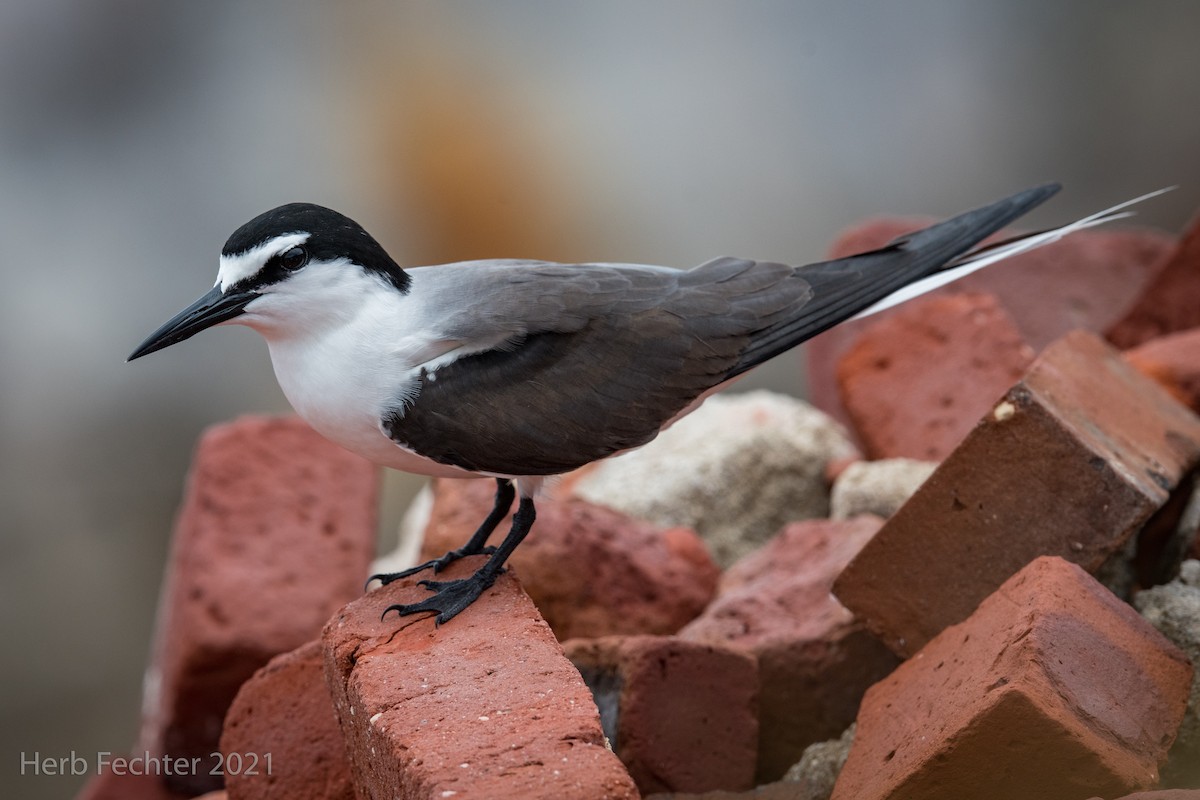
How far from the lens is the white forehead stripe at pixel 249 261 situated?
3752mm

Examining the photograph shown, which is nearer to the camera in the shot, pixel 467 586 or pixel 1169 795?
pixel 1169 795

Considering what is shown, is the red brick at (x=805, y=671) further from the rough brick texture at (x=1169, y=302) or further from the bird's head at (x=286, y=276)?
the rough brick texture at (x=1169, y=302)

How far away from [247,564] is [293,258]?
190 centimetres

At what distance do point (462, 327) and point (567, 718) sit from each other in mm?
1368

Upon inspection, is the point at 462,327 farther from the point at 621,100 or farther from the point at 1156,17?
the point at 1156,17

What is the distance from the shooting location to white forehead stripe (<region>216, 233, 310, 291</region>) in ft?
12.3

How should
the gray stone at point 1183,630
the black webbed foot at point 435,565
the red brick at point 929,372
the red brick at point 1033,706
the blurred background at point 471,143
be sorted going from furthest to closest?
1. the blurred background at point 471,143
2. the red brick at point 929,372
3. the black webbed foot at point 435,565
4. the gray stone at point 1183,630
5. the red brick at point 1033,706

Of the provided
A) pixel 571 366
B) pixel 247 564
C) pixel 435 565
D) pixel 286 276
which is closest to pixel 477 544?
pixel 435 565

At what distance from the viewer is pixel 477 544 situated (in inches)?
167

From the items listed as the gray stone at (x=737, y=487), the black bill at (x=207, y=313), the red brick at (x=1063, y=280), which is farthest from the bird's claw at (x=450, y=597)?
the red brick at (x=1063, y=280)

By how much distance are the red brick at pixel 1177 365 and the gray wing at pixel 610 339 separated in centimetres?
102

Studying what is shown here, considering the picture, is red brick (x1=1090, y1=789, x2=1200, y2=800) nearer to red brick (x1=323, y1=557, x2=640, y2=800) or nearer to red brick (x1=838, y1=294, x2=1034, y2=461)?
red brick (x1=323, y1=557, x2=640, y2=800)

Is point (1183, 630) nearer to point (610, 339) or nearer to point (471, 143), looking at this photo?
point (610, 339)

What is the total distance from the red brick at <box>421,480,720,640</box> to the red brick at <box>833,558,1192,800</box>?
4.18ft
